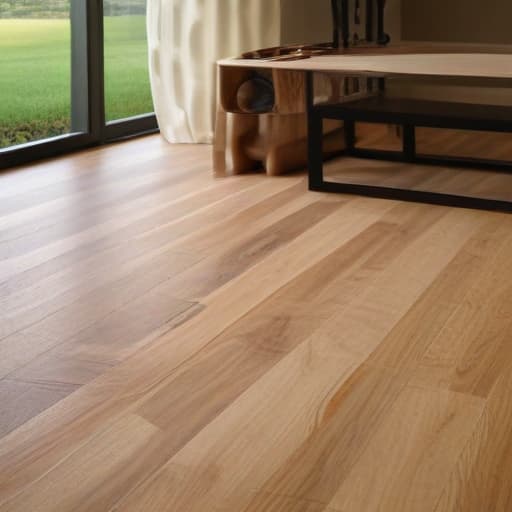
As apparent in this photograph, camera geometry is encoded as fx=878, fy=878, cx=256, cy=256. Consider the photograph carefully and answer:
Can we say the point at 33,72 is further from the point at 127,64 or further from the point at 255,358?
the point at 255,358

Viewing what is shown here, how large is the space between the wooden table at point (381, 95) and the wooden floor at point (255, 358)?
215mm

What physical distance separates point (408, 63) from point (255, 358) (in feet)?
4.21

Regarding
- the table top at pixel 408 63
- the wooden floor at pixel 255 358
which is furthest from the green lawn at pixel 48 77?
the wooden floor at pixel 255 358

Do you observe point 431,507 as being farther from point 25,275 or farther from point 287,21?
point 287,21

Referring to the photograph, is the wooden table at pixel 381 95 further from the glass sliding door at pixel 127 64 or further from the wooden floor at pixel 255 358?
the glass sliding door at pixel 127 64

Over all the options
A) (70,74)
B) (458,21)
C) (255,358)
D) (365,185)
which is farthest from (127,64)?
(255,358)

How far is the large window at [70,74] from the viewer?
3.32m

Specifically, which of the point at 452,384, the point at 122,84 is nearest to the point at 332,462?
the point at 452,384

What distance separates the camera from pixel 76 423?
1217 mm

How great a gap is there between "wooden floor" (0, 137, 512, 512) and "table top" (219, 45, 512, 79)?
0.38m

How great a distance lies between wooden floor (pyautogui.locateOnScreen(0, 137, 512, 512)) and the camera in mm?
1073

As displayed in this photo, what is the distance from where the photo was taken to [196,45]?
3309mm

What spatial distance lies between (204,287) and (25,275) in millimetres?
393

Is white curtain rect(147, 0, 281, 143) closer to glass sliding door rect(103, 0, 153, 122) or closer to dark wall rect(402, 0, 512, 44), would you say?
glass sliding door rect(103, 0, 153, 122)
